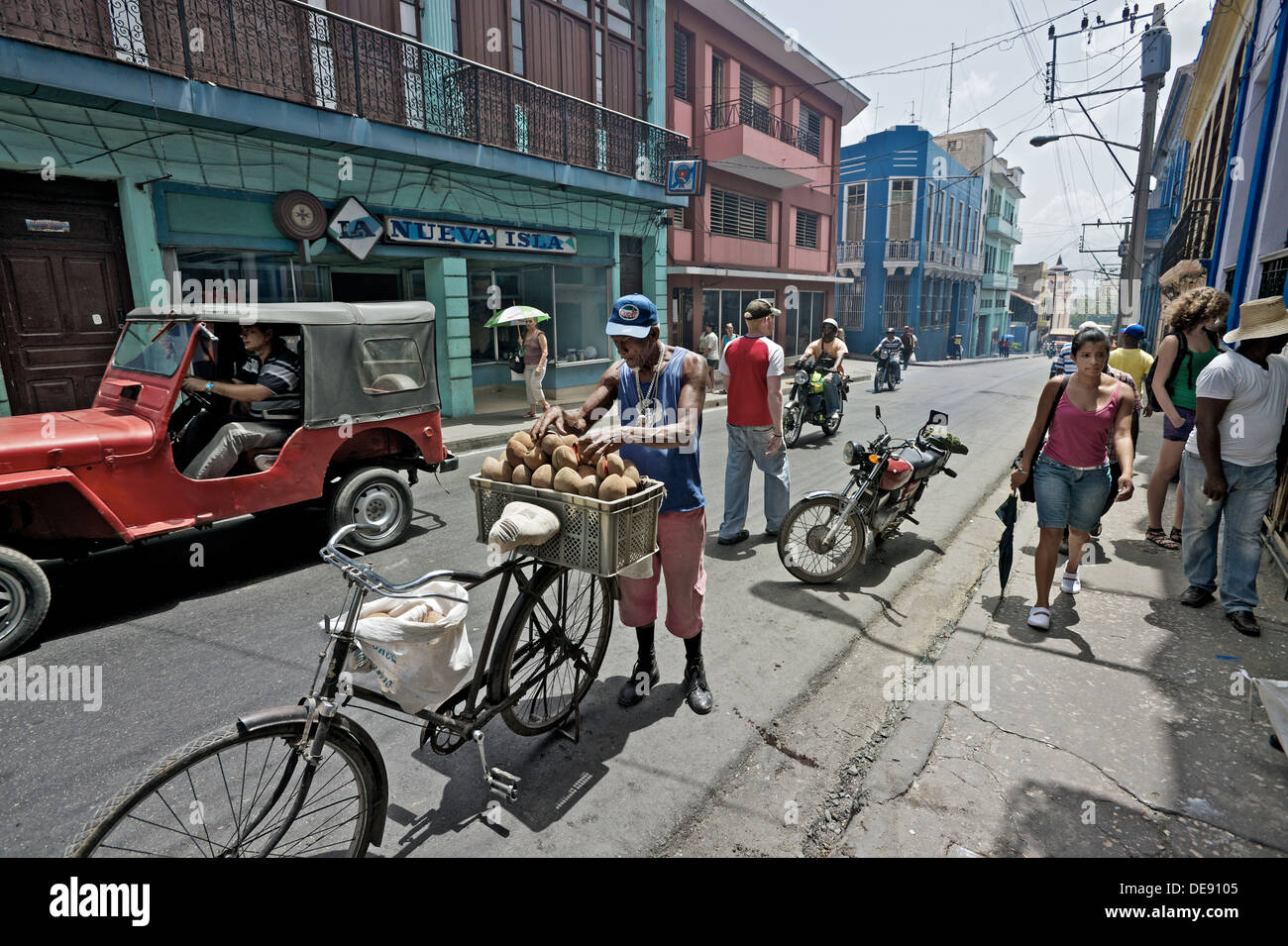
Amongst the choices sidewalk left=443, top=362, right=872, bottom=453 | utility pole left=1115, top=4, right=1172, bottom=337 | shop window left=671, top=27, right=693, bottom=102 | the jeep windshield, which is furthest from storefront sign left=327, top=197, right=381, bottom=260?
utility pole left=1115, top=4, right=1172, bottom=337

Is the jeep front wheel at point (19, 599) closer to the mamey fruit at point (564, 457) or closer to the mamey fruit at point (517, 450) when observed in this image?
the mamey fruit at point (517, 450)

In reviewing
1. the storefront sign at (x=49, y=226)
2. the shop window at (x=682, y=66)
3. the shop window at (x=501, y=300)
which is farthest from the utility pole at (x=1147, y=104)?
the storefront sign at (x=49, y=226)

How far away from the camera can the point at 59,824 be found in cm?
268

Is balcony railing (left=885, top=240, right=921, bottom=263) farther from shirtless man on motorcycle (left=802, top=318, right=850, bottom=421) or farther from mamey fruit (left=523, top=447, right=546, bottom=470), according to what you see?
mamey fruit (left=523, top=447, right=546, bottom=470)

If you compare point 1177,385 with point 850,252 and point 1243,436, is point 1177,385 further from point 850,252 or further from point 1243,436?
point 850,252

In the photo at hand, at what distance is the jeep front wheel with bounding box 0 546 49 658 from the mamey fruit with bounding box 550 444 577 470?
11.5 feet

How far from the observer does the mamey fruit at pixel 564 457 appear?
8.75 feet

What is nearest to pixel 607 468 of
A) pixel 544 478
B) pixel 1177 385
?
pixel 544 478

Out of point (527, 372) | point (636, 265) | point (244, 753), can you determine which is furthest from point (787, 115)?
point (244, 753)

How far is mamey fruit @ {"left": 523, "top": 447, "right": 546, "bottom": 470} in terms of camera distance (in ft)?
9.16

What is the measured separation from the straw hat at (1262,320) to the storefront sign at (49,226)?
38.9 feet

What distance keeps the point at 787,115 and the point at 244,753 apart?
91.4 feet
